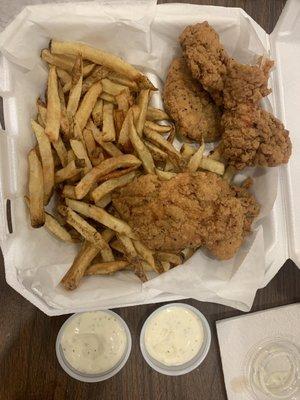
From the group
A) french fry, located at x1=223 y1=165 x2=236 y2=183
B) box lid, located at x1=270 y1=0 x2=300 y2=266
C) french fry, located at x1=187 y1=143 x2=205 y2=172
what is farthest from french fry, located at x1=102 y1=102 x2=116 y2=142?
box lid, located at x1=270 y1=0 x2=300 y2=266

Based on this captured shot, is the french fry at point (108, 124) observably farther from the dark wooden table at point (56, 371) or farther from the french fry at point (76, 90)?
the dark wooden table at point (56, 371)

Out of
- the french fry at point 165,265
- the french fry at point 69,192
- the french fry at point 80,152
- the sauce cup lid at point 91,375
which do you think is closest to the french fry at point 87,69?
the french fry at point 80,152

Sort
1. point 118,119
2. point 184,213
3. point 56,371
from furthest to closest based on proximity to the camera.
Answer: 1. point 56,371
2. point 118,119
3. point 184,213

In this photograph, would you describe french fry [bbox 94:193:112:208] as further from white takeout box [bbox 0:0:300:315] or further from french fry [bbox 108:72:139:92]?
french fry [bbox 108:72:139:92]

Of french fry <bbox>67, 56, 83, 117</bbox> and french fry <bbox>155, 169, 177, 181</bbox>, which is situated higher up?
french fry <bbox>67, 56, 83, 117</bbox>

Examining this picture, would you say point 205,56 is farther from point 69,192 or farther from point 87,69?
point 69,192

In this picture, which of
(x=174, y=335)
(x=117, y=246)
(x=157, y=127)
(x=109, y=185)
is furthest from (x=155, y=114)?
(x=174, y=335)
